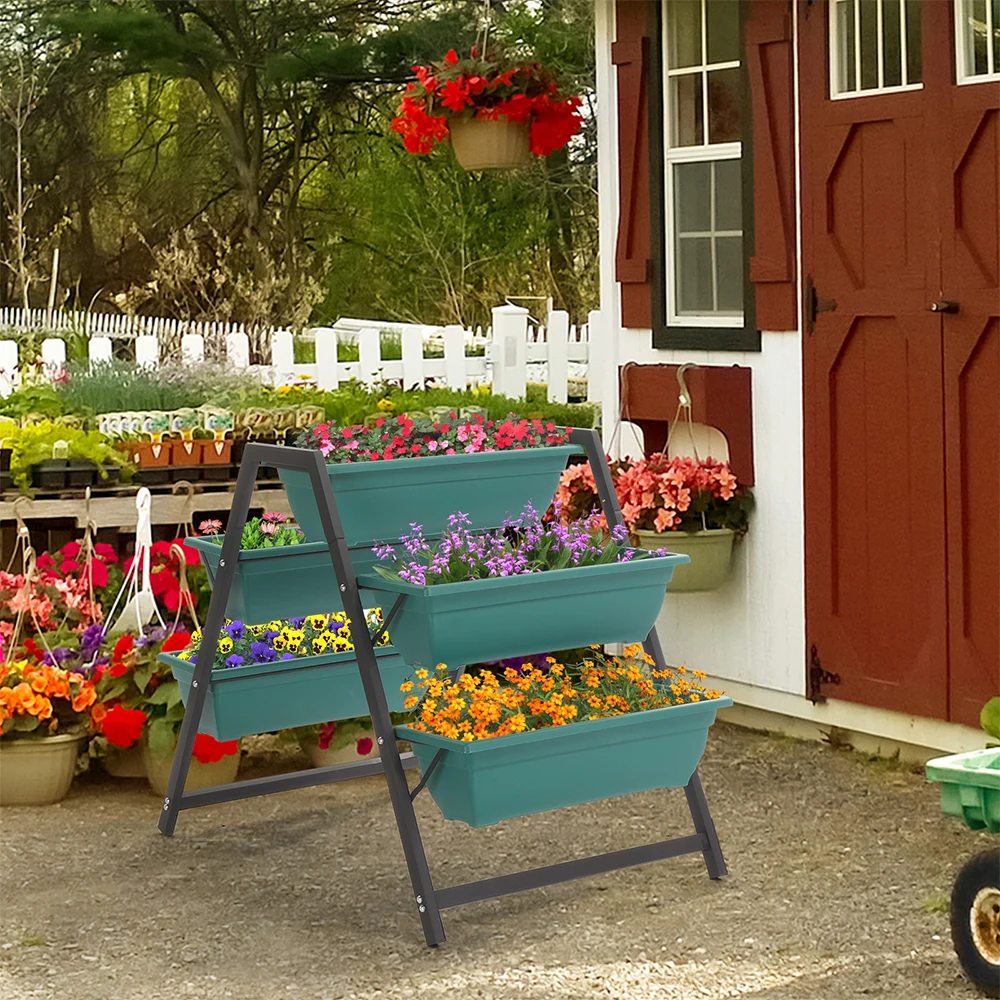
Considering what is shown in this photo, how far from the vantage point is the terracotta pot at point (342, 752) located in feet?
16.9

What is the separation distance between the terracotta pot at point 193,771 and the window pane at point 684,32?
286cm

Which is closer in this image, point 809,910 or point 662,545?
point 809,910

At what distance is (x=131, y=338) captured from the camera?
17219 millimetres

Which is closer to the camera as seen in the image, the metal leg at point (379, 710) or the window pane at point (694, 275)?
the metal leg at point (379, 710)

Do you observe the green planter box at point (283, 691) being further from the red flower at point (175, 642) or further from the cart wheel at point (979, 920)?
the cart wheel at point (979, 920)

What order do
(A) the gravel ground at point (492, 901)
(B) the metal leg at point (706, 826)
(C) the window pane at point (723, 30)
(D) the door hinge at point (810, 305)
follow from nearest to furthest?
(A) the gravel ground at point (492, 901)
(B) the metal leg at point (706, 826)
(D) the door hinge at point (810, 305)
(C) the window pane at point (723, 30)

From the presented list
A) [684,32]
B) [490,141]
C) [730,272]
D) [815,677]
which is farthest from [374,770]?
[490,141]

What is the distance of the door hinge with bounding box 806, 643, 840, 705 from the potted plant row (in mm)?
420

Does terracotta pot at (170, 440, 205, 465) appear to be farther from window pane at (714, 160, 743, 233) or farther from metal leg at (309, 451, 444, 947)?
metal leg at (309, 451, 444, 947)

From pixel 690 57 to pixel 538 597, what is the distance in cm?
265

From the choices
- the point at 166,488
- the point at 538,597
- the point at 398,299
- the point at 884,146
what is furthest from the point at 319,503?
the point at 398,299

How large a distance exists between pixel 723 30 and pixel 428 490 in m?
2.34

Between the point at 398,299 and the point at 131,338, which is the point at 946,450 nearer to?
the point at 131,338

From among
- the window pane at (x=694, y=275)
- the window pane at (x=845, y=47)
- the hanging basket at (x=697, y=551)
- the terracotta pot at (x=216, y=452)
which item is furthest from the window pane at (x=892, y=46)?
the terracotta pot at (x=216, y=452)
